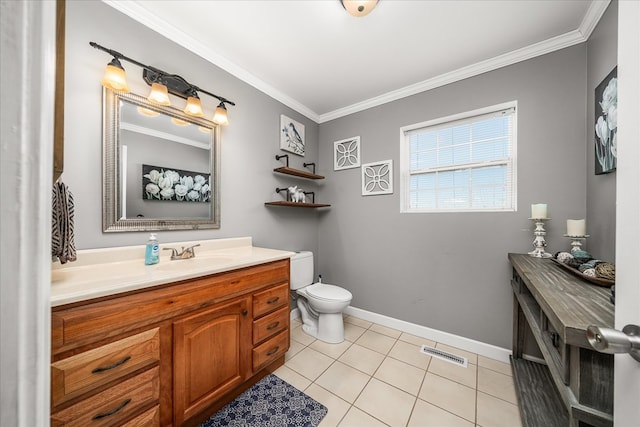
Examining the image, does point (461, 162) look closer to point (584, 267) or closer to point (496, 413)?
point (584, 267)

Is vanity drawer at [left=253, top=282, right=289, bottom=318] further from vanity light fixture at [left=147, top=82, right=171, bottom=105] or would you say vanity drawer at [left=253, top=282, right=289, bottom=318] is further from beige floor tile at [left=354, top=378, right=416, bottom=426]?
vanity light fixture at [left=147, top=82, right=171, bottom=105]

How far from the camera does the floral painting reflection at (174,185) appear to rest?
5.00 ft

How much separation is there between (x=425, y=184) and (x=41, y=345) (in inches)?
96.8

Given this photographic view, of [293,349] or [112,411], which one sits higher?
[112,411]

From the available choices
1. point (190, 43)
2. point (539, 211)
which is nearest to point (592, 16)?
point (539, 211)

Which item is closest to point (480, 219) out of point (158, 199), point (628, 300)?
point (628, 300)

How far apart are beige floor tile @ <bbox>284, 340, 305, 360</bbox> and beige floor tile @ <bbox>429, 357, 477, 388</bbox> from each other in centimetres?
106

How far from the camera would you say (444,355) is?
6.27 feet

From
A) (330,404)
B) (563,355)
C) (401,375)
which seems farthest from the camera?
(401,375)

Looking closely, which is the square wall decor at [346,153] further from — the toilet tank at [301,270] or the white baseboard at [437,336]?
the white baseboard at [437,336]

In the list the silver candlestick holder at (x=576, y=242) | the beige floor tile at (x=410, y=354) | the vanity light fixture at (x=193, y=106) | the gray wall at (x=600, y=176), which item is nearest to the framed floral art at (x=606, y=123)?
the gray wall at (x=600, y=176)

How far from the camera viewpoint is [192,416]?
1.19 metres

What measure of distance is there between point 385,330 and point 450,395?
843 millimetres

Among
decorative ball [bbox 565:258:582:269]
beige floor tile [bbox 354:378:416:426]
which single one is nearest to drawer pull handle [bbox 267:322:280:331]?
beige floor tile [bbox 354:378:416:426]
